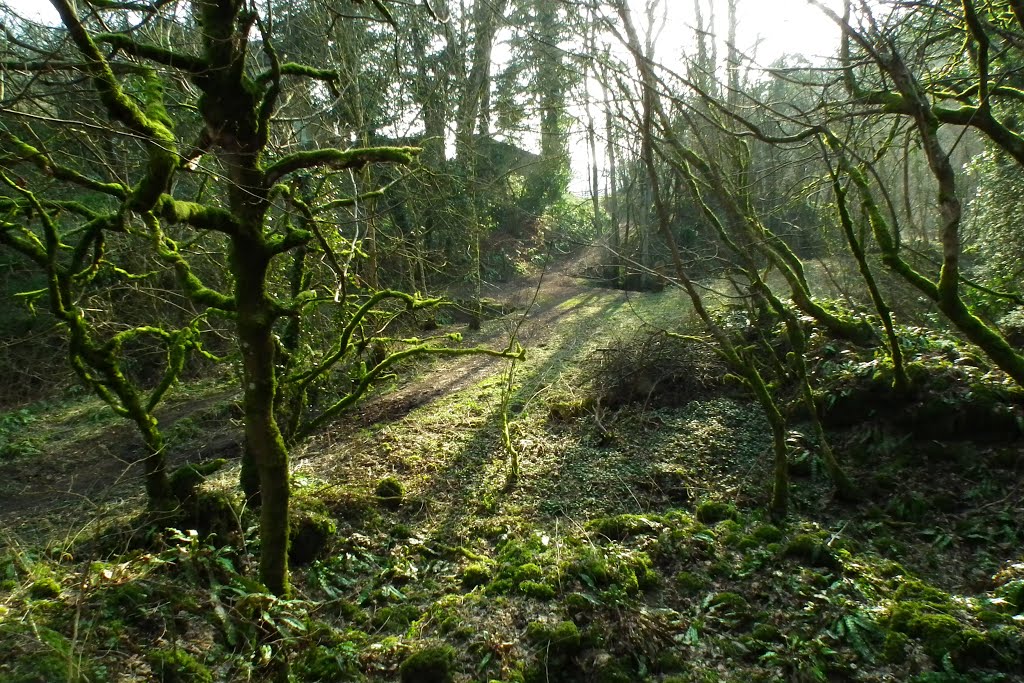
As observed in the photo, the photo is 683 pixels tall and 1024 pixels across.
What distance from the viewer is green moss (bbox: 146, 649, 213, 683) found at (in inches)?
123

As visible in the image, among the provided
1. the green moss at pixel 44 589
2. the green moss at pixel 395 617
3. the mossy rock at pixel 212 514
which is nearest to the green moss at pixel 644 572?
the green moss at pixel 395 617

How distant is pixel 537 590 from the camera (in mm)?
4402

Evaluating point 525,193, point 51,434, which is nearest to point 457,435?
point 51,434

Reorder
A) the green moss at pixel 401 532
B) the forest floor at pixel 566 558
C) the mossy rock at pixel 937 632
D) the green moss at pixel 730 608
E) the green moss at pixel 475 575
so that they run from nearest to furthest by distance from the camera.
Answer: the mossy rock at pixel 937 632 → the forest floor at pixel 566 558 → the green moss at pixel 730 608 → the green moss at pixel 475 575 → the green moss at pixel 401 532

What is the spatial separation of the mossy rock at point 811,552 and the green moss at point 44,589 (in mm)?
5052

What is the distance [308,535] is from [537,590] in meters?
2.05

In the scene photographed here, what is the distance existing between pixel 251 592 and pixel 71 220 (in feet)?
34.3

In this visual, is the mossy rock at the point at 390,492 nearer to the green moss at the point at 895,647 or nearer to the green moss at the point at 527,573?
the green moss at the point at 527,573

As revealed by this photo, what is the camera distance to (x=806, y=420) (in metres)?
6.75

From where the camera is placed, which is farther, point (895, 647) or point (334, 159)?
point (334, 159)

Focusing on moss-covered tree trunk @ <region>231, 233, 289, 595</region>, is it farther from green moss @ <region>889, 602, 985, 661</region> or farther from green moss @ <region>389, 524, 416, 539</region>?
green moss @ <region>889, 602, 985, 661</region>

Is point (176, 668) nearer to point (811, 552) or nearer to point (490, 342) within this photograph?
point (811, 552)

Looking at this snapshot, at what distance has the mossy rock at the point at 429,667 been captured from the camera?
3.65m

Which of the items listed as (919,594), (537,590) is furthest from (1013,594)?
(537,590)
